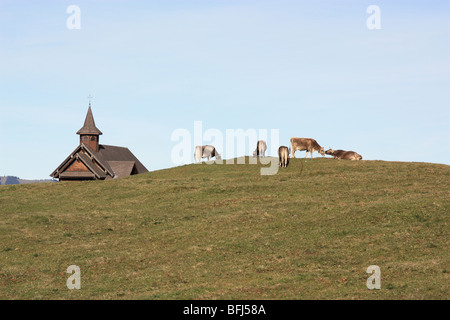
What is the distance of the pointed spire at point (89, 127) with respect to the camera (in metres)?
90.9

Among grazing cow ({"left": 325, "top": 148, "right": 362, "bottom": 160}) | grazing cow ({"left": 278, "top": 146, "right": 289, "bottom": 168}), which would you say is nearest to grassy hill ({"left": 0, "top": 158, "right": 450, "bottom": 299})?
grazing cow ({"left": 278, "top": 146, "right": 289, "bottom": 168})

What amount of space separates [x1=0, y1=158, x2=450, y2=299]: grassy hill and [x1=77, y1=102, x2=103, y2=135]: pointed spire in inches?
1368

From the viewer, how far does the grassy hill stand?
80.6 ft

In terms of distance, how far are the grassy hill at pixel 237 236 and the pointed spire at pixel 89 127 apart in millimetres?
34755

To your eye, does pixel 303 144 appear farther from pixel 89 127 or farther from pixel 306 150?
pixel 89 127

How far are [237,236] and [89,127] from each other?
63.1 m

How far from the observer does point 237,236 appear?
112ft

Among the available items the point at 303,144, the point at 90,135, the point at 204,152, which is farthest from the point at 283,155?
the point at 90,135

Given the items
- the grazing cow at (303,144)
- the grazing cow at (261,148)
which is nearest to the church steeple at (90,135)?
the grazing cow at (261,148)

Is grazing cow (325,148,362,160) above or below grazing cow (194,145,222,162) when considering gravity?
below

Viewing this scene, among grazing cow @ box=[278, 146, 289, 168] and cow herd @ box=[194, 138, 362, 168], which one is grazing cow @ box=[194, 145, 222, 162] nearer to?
cow herd @ box=[194, 138, 362, 168]

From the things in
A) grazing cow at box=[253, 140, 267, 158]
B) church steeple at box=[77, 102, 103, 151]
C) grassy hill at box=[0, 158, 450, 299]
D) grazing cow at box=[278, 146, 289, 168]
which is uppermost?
church steeple at box=[77, 102, 103, 151]
